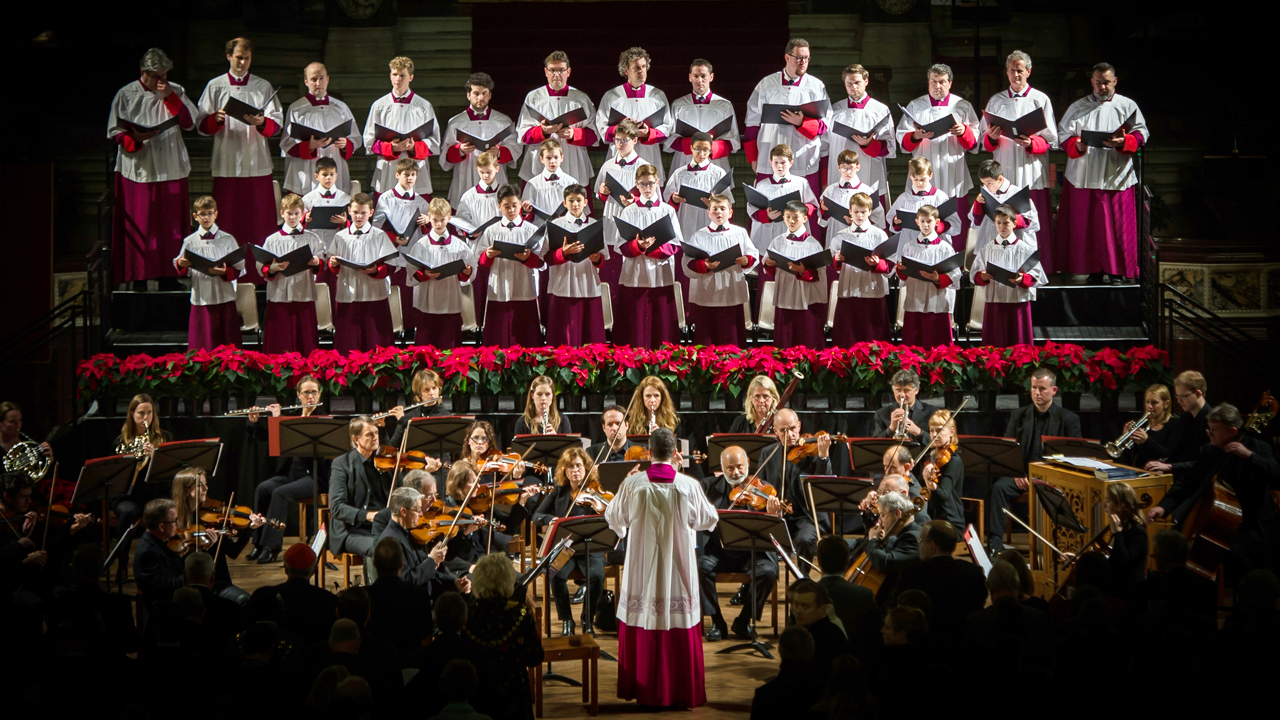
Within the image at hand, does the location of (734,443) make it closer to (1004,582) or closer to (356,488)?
(356,488)

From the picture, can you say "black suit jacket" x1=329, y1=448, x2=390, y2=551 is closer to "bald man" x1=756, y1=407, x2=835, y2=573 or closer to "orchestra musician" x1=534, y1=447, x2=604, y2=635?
"orchestra musician" x1=534, y1=447, x2=604, y2=635

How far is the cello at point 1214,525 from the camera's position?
7.68 metres

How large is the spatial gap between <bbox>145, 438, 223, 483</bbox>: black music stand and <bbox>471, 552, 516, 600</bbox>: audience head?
332 centimetres

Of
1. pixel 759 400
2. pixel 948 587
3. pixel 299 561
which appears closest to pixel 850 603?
pixel 948 587

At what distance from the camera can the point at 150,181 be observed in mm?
11516

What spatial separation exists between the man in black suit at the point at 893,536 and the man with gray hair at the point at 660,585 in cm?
94

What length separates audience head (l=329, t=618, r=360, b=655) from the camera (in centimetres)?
513

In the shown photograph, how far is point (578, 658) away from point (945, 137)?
7.03 meters

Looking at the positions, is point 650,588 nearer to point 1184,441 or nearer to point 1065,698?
point 1065,698

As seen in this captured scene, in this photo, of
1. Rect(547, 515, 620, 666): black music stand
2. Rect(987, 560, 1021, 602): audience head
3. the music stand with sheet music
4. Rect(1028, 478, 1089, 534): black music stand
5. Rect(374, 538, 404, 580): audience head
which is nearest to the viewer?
Rect(987, 560, 1021, 602): audience head

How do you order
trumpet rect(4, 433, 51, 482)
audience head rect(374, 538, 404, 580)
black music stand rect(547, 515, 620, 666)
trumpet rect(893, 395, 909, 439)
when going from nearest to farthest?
1. audience head rect(374, 538, 404, 580)
2. black music stand rect(547, 515, 620, 666)
3. trumpet rect(4, 433, 51, 482)
4. trumpet rect(893, 395, 909, 439)

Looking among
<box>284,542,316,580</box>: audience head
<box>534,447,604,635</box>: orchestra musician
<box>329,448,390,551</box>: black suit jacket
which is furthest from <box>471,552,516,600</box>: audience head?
<box>329,448,390,551</box>: black suit jacket

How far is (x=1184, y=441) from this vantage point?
8.66m

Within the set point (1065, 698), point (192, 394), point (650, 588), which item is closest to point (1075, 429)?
point (650, 588)
